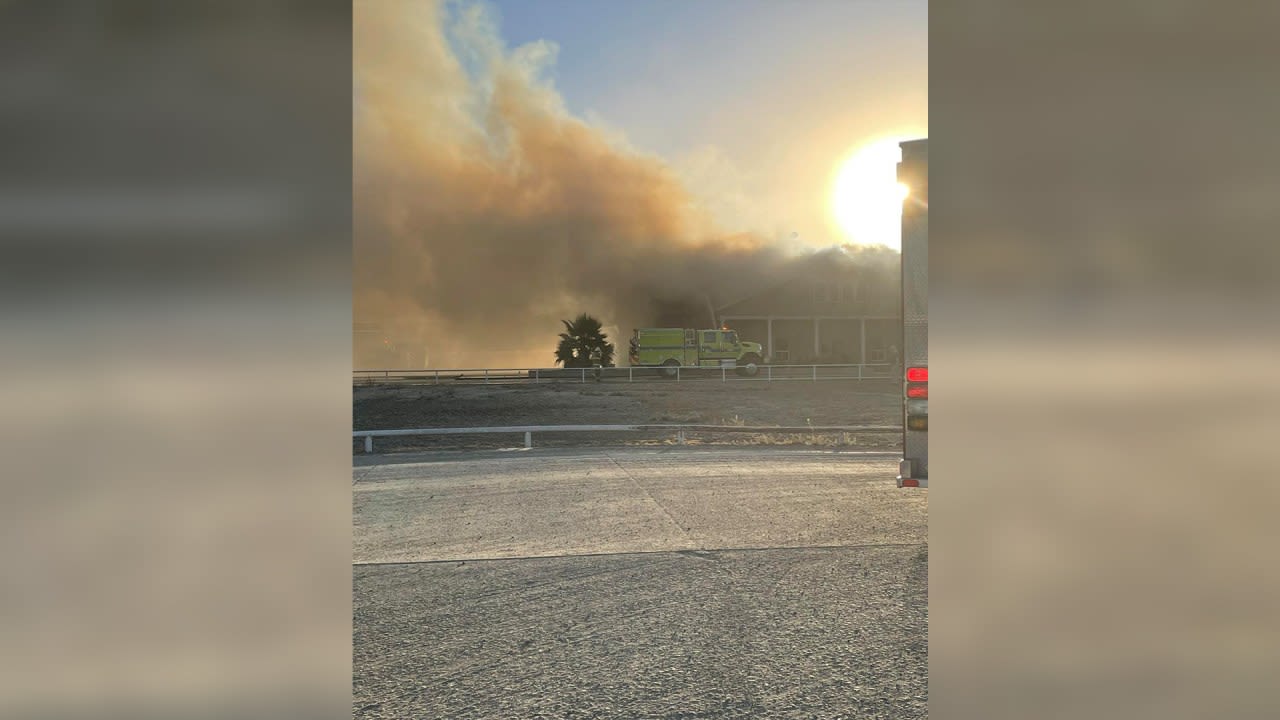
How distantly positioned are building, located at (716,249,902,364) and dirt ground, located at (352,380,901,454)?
11153mm

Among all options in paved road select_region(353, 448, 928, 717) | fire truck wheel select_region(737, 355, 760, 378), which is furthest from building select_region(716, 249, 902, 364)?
paved road select_region(353, 448, 928, 717)

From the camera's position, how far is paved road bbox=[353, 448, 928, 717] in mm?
2473

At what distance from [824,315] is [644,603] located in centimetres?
3463

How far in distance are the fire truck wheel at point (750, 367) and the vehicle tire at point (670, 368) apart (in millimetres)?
2459

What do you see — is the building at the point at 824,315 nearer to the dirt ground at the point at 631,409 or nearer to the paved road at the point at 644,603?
the dirt ground at the point at 631,409
